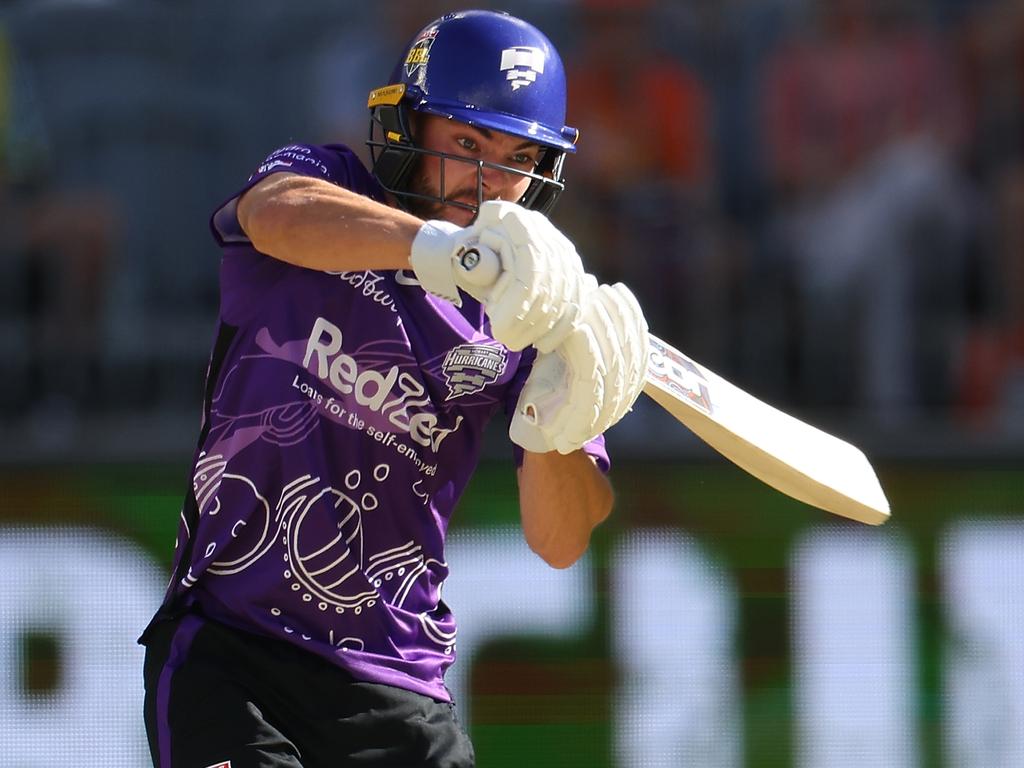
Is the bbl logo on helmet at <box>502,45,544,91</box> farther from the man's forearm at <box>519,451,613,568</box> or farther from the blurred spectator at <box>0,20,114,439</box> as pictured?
the blurred spectator at <box>0,20,114,439</box>

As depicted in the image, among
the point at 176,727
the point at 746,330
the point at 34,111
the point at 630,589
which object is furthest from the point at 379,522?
the point at 34,111

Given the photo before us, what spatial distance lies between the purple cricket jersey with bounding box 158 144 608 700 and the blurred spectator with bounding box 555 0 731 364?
3110mm

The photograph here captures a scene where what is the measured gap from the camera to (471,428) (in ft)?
9.20

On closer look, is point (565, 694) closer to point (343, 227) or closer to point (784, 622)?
point (784, 622)

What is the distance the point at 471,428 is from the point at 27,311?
11.5ft

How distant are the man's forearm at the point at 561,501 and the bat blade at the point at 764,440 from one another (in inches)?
8.5

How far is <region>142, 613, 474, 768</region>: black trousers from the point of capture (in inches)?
100

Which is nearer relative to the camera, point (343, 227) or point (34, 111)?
point (343, 227)

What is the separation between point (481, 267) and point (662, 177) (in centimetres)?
394

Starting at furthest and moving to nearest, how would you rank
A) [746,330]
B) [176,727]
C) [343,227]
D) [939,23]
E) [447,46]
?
[939,23]
[746,330]
[447,46]
[176,727]
[343,227]

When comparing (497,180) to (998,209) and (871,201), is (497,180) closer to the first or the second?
(871,201)

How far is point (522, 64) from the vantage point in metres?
2.78

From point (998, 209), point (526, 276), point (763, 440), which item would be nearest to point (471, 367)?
point (763, 440)

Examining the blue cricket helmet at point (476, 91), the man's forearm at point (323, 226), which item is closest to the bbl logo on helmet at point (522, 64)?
the blue cricket helmet at point (476, 91)
